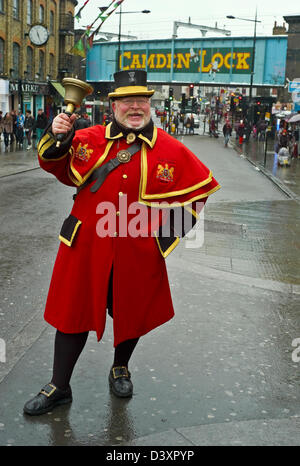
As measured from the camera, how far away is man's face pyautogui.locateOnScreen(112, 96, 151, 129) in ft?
11.9

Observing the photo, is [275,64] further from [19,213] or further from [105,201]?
[105,201]

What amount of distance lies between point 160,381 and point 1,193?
991 centimetres

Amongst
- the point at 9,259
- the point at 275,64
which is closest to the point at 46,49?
the point at 275,64

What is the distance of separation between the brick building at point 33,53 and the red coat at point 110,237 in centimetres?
2894

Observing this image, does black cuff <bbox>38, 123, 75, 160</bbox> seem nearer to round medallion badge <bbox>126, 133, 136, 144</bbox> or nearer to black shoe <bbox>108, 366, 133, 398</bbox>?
round medallion badge <bbox>126, 133, 136, 144</bbox>

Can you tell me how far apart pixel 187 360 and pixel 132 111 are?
1.98 m

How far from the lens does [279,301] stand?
607cm

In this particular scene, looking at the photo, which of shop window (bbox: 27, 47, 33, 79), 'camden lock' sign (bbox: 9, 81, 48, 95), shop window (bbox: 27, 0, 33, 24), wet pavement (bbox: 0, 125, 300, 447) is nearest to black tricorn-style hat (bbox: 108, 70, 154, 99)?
wet pavement (bbox: 0, 125, 300, 447)

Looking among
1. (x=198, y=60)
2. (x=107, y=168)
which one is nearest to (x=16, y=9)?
(x=198, y=60)

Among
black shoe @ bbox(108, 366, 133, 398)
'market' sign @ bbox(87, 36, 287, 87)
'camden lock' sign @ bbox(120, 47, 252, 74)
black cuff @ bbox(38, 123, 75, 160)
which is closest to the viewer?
black cuff @ bbox(38, 123, 75, 160)

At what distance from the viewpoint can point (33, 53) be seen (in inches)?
1499

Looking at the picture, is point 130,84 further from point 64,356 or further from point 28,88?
point 28,88

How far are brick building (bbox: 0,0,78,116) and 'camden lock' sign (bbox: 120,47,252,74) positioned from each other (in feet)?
18.2
